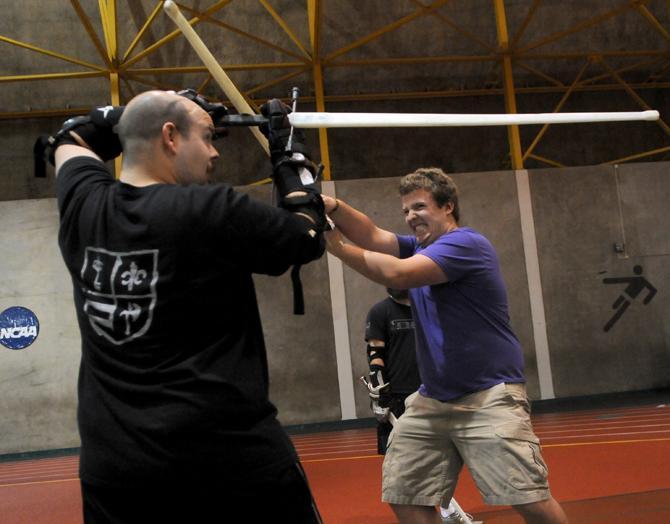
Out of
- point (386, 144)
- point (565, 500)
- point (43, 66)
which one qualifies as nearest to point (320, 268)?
point (386, 144)

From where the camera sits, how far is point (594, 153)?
48.4 feet

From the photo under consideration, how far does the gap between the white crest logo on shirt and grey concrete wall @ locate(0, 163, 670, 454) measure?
10012mm

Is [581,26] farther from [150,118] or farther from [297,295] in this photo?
[150,118]

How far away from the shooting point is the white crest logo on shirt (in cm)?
172

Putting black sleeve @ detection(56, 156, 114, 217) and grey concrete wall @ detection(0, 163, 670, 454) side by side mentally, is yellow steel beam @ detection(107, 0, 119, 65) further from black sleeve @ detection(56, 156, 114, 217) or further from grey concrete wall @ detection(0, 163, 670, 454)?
black sleeve @ detection(56, 156, 114, 217)

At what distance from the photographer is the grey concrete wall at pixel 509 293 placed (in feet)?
37.3

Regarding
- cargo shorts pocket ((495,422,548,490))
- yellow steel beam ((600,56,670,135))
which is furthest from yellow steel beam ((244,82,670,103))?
cargo shorts pocket ((495,422,548,490))

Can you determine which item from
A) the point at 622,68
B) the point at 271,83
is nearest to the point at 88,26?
the point at 271,83

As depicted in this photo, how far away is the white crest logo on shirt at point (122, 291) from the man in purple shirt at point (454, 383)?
141cm

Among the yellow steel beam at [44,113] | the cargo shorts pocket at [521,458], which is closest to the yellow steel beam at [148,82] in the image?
the yellow steel beam at [44,113]

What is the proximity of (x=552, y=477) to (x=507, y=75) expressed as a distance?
28.1ft

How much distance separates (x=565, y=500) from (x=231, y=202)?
446 cm

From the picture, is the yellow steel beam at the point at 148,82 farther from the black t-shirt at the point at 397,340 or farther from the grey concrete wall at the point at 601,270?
the black t-shirt at the point at 397,340

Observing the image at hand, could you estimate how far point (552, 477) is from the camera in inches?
242
